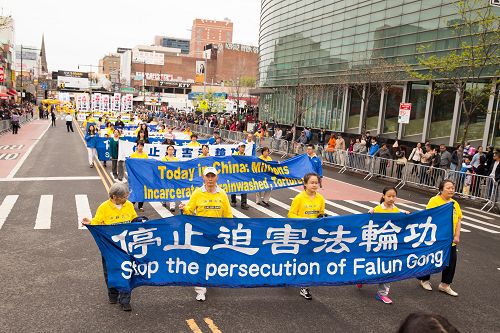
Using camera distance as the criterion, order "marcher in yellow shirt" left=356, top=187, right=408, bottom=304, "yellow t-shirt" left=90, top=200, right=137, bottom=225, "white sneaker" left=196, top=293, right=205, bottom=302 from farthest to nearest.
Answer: "marcher in yellow shirt" left=356, top=187, right=408, bottom=304
"white sneaker" left=196, top=293, right=205, bottom=302
"yellow t-shirt" left=90, top=200, right=137, bottom=225

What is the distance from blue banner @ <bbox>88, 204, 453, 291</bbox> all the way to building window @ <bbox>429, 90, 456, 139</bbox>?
21327 millimetres

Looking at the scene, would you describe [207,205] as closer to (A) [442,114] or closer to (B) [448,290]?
(B) [448,290]

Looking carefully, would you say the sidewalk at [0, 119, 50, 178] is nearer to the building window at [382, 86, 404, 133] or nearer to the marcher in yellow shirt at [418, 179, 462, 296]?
the marcher in yellow shirt at [418, 179, 462, 296]

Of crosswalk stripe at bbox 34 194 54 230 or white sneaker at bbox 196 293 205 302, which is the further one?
crosswalk stripe at bbox 34 194 54 230

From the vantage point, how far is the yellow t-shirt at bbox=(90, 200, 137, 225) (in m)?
6.13

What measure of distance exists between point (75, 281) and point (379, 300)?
188 inches

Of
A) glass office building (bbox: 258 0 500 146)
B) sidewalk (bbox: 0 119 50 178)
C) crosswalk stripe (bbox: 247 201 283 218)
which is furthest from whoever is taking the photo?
glass office building (bbox: 258 0 500 146)

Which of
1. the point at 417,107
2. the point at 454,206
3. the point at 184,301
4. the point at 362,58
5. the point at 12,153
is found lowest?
the point at 12,153

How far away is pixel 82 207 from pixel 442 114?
2224 centimetres

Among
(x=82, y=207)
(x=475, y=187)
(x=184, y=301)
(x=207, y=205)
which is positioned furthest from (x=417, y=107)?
(x=184, y=301)

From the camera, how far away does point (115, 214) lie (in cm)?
621

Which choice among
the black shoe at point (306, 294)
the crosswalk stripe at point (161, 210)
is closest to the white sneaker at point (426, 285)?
the black shoe at point (306, 294)

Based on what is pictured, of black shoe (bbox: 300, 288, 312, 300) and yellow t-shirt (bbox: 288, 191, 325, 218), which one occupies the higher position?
yellow t-shirt (bbox: 288, 191, 325, 218)

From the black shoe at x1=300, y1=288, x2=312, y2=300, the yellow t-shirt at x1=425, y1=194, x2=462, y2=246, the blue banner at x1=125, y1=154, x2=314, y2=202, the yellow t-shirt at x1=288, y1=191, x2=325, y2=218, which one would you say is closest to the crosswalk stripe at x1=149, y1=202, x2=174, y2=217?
the blue banner at x1=125, y1=154, x2=314, y2=202
